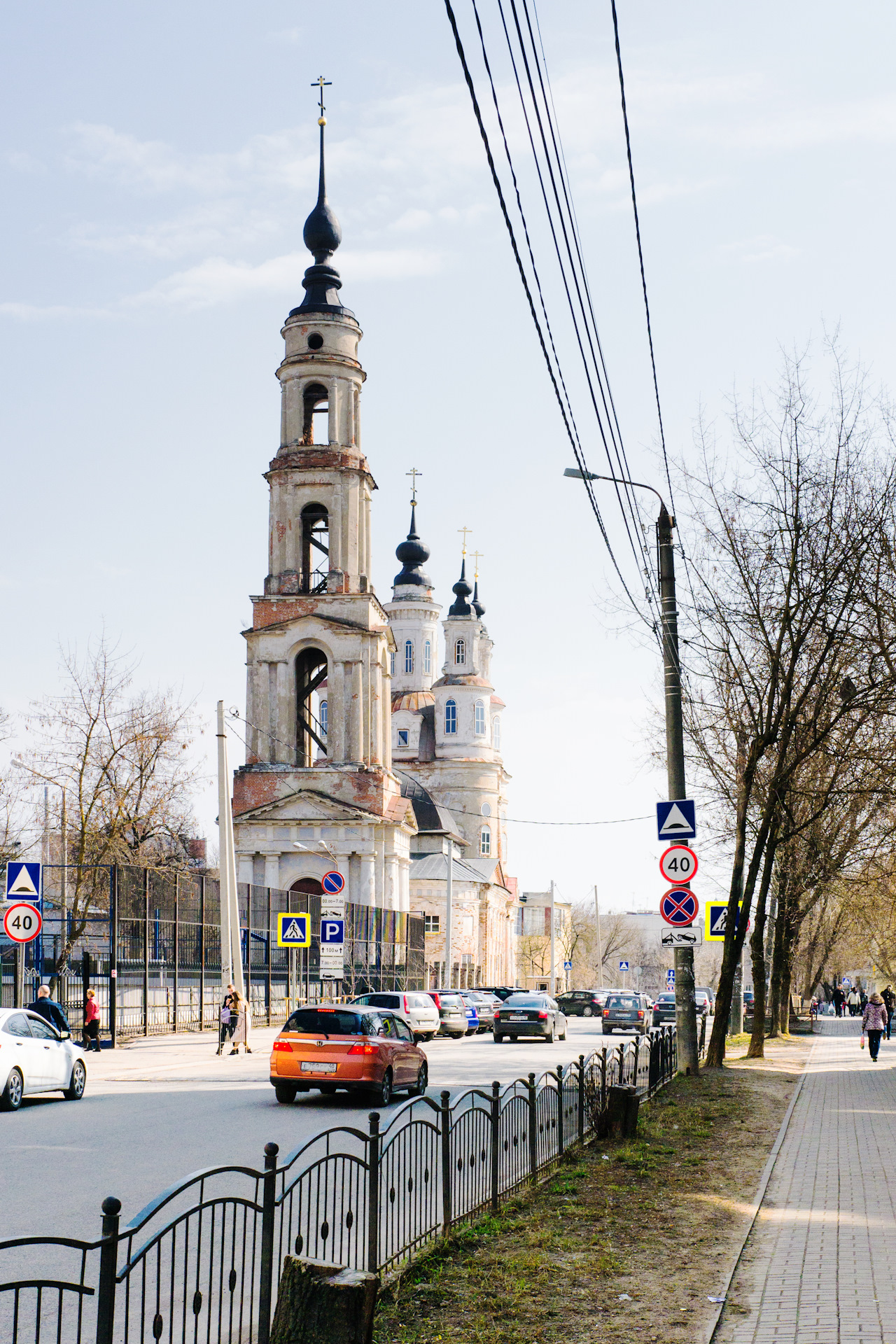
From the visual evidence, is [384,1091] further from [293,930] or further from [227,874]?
[293,930]

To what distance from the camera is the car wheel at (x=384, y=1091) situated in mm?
18641

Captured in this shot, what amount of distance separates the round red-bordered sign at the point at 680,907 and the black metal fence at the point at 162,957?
48.6ft

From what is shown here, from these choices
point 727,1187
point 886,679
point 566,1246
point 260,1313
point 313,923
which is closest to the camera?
point 260,1313

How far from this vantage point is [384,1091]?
740 inches

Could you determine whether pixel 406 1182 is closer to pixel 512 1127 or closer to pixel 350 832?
pixel 512 1127

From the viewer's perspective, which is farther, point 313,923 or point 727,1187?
point 313,923

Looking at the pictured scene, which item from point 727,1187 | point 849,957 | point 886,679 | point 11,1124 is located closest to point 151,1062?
point 11,1124

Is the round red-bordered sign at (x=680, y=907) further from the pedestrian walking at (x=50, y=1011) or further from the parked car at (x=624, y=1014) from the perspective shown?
the parked car at (x=624, y=1014)

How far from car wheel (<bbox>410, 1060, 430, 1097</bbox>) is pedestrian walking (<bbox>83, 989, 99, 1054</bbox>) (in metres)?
10.9

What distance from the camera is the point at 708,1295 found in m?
7.60

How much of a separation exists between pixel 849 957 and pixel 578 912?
59.9m

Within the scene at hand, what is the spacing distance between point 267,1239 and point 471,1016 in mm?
39963

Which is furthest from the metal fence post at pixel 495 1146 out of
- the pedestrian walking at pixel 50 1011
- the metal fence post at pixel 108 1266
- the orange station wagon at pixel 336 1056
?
the pedestrian walking at pixel 50 1011

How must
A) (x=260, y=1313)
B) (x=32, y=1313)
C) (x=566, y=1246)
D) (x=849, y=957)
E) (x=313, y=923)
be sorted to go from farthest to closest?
(x=849, y=957), (x=313, y=923), (x=566, y=1246), (x=32, y=1313), (x=260, y=1313)
